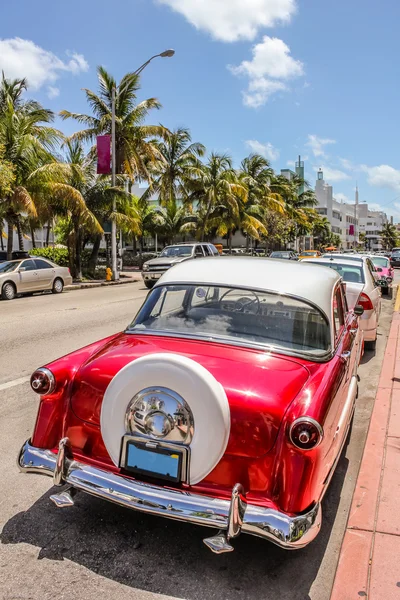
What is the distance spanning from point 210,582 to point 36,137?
22615mm

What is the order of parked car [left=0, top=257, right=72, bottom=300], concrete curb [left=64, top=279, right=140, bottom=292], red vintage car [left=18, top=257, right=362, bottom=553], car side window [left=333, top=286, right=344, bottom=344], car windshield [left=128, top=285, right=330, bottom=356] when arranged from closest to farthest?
red vintage car [left=18, top=257, right=362, bottom=553] < car windshield [left=128, top=285, right=330, bottom=356] < car side window [left=333, top=286, right=344, bottom=344] < parked car [left=0, top=257, right=72, bottom=300] < concrete curb [left=64, top=279, right=140, bottom=292]

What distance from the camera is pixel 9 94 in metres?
22.9

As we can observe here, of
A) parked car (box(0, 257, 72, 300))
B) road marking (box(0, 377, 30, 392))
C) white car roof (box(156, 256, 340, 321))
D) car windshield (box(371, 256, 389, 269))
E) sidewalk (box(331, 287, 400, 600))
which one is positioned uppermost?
white car roof (box(156, 256, 340, 321))

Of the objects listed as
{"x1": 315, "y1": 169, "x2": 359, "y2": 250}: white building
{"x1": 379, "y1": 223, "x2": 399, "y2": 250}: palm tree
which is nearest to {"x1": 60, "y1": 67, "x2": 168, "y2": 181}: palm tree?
{"x1": 315, "y1": 169, "x2": 359, "y2": 250}: white building

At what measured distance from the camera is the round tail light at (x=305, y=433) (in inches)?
98.9

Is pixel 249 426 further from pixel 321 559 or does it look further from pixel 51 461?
pixel 51 461

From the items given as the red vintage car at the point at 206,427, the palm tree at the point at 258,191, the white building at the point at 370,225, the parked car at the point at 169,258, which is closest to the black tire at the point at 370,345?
the red vintage car at the point at 206,427

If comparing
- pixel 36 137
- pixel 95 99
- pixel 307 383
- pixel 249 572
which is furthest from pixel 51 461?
pixel 95 99

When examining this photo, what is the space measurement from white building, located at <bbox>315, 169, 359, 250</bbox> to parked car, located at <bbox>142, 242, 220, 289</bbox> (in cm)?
6268

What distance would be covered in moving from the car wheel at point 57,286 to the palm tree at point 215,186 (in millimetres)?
16972

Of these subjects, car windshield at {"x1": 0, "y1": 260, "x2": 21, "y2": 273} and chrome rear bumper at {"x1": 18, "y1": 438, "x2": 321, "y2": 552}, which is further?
car windshield at {"x1": 0, "y1": 260, "x2": 21, "y2": 273}

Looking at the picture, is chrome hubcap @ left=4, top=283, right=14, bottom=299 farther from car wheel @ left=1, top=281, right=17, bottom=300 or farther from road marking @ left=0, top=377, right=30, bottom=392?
road marking @ left=0, top=377, right=30, bottom=392

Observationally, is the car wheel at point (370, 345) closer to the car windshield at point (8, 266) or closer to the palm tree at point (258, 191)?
the car windshield at point (8, 266)

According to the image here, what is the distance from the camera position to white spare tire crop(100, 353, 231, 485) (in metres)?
2.56
